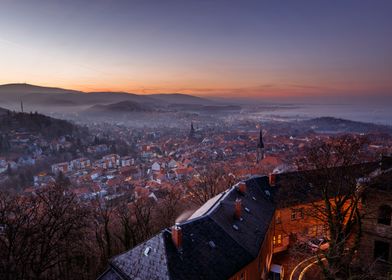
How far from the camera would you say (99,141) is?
134125 millimetres

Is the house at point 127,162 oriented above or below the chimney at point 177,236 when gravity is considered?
below

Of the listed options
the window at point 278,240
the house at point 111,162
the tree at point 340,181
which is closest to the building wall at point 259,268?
the window at point 278,240

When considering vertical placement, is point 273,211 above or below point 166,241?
below

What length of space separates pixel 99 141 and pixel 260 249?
404 ft

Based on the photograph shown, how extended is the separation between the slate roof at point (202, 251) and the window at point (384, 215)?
353 inches

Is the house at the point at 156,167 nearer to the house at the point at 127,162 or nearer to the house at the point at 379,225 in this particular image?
the house at the point at 127,162

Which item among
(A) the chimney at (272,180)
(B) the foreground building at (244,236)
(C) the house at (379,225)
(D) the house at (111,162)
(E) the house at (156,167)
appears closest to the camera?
(B) the foreground building at (244,236)

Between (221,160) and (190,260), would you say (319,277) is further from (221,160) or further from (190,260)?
(221,160)

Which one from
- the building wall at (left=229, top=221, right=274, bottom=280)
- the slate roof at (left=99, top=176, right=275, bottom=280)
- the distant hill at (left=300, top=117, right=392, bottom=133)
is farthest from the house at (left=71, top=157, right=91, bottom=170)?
the distant hill at (left=300, top=117, right=392, bottom=133)

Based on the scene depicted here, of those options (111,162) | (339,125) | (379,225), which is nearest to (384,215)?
(379,225)

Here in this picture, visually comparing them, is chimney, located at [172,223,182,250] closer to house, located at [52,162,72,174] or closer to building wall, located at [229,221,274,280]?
building wall, located at [229,221,274,280]

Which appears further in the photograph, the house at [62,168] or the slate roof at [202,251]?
the house at [62,168]

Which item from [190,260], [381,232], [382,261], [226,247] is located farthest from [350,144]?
[190,260]

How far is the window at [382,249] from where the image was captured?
910 inches
